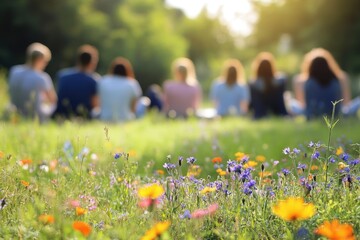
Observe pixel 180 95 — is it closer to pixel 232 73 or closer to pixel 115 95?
pixel 232 73

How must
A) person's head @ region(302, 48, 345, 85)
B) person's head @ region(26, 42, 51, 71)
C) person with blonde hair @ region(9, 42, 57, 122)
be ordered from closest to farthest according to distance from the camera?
person's head @ region(302, 48, 345, 85) < person's head @ region(26, 42, 51, 71) < person with blonde hair @ region(9, 42, 57, 122)

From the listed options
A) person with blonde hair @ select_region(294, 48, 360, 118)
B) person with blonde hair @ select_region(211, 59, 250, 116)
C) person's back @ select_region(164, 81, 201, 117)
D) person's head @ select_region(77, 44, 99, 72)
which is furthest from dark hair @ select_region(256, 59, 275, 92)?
person's head @ select_region(77, 44, 99, 72)

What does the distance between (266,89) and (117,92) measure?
2605mm

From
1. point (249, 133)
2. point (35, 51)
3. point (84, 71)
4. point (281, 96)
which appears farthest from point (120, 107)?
point (249, 133)

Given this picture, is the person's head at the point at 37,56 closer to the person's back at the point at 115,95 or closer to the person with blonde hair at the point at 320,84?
the person's back at the point at 115,95

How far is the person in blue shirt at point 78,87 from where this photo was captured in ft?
32.4

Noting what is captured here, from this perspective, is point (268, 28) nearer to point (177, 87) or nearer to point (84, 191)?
point (177, 87)

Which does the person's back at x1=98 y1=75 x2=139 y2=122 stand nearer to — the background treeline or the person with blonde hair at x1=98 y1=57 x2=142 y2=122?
the person with blonde hair at x1=98 y1=57 x2=142 y2=122

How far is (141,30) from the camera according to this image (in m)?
28.2

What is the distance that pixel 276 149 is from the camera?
5734 millimetres

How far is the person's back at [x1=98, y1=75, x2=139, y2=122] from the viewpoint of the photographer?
9.81m

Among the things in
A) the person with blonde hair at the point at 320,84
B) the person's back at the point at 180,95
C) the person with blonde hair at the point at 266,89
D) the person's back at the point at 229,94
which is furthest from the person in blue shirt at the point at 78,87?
the person with blonde hair at the point at 320,84

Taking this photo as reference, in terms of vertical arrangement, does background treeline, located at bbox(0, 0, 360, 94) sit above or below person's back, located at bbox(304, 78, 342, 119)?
above

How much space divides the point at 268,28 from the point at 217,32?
17663 mm
